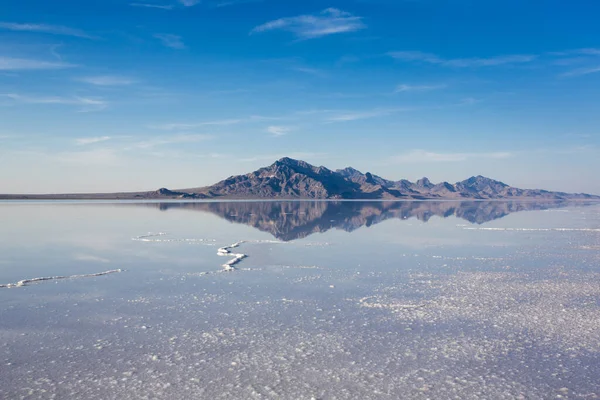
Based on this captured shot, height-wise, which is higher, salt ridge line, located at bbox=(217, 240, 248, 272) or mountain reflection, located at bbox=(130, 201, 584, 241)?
mountain reflection, located at bbox=(130, 201, 584, 241)

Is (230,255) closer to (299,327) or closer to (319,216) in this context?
(299,327)

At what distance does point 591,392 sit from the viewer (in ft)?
28.9

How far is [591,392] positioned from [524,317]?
197 inches

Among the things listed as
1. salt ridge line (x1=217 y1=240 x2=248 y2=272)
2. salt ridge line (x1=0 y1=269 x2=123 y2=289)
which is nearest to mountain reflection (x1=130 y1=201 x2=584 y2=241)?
salt ridge line (x1=217 y1=240 x2=248 y2=272)

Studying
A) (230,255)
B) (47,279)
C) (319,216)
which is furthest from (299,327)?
Result: (319,216)

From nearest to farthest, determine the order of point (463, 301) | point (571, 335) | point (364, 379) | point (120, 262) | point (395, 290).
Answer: point (364, 379) → point (571, 335) → point (463, 301) → point (395, 290) → point (120, 262)

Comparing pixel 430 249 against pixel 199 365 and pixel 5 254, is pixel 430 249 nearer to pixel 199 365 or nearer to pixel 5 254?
pixel 199 365

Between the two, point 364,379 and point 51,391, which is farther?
point 364,379

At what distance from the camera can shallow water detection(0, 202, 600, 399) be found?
920 centimetres

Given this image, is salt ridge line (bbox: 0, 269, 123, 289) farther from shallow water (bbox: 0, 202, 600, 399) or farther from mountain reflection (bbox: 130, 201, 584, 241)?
mountain reflection (bbox: 130, 201, 584, 241)

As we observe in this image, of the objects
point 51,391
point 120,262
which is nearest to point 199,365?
point 51,391

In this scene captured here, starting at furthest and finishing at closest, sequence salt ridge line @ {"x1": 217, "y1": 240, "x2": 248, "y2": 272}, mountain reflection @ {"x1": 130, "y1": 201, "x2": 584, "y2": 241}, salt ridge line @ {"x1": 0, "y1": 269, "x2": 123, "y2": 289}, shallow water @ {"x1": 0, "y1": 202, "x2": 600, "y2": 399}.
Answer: mountain reflection @ {"x1": 130, "y1": 201, "x2": 584, "y2": 241} → salt ridge line @ {"x1": 217, "y1": 240, "x2": 248, "y2": 272} → salt ridge line @ {"x1": 0, "y1": 269, "x2": 123, "y2": 289} → shallow water @ {"x1": 0, "y1": 202, "x2": 600, "y2": 399}

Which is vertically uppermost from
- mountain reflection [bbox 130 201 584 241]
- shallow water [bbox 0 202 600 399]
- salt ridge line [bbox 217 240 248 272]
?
mountain reflection [bbox 130 201 584 241]

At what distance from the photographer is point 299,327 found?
12680 millimetres
